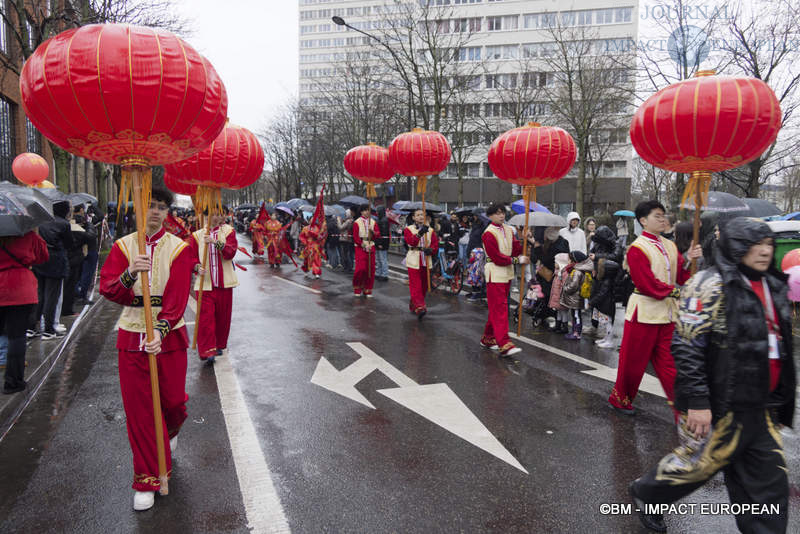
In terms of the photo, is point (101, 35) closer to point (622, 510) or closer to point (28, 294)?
point (28, 294)

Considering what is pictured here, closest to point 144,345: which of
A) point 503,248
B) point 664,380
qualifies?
point 664,380

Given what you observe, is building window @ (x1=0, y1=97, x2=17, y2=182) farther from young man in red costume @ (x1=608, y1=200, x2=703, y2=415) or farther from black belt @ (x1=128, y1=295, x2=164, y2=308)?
young man in red costume @ (x1=608, y1=200, x2=703, y2=415)

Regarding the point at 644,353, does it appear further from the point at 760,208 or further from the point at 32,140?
the point at 32,140

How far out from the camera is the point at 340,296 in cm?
1230

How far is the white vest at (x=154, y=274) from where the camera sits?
3584 millimetres

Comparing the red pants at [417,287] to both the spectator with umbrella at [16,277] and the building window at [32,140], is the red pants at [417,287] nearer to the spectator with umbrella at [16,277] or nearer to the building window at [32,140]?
the spectator with umbrella at [16,277]

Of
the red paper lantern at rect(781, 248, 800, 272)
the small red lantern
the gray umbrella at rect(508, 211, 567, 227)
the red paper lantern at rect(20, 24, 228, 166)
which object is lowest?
the red paper lantern at rect(781, 248, 800, 272)

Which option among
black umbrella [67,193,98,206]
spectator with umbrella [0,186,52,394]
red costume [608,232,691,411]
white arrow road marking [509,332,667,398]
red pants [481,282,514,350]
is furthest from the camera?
black umbrella [67,193,98,206]

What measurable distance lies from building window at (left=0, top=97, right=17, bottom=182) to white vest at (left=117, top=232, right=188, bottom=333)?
730 inches

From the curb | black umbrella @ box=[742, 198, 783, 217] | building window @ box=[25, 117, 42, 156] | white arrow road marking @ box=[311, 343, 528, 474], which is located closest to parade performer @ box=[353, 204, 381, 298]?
white arrow road marking @ box=[311, 343, 528, 474]

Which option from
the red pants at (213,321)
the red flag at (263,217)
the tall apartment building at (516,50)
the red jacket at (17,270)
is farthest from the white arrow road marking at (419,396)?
the tall apartment building at (516,50)

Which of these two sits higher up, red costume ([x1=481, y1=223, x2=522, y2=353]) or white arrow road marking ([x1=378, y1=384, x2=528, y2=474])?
red costume ([x1=481, y1=223, x2=522, y2=353])

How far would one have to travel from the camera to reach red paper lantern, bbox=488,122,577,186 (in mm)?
7559

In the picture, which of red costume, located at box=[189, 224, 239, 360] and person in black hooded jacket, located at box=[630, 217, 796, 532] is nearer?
person in black hooded jacket, located at box=[630, 217, 796, 532]
